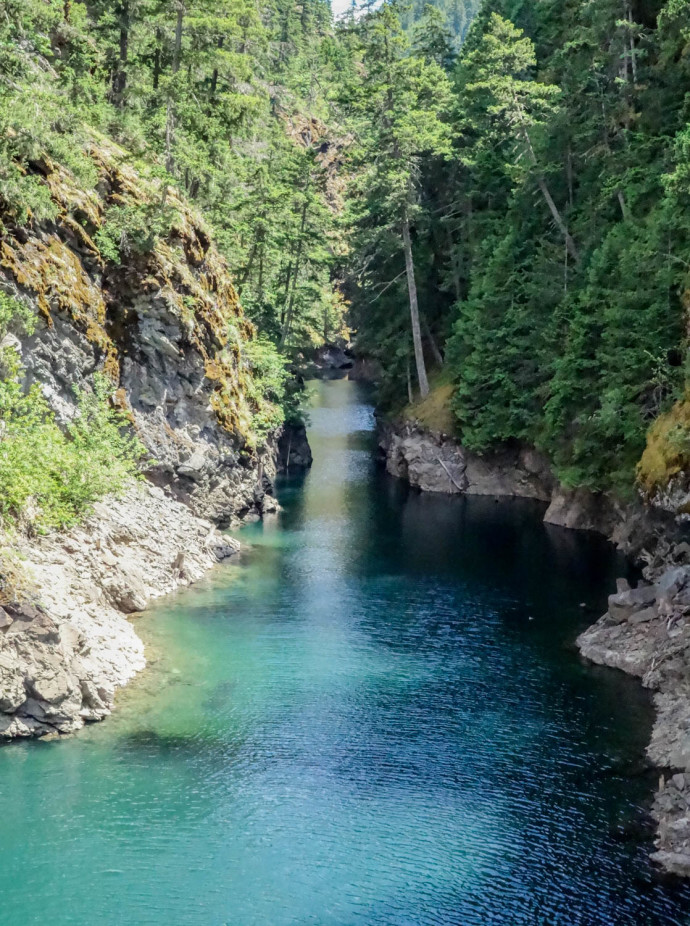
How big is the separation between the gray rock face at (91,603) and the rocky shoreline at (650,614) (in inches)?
514

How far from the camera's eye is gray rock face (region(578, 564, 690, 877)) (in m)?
17.2

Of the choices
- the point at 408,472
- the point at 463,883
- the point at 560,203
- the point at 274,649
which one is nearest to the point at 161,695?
the point at 274,649

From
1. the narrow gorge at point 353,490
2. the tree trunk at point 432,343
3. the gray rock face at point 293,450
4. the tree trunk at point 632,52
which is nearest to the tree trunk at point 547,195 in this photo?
the narrow gorge at point 353,490

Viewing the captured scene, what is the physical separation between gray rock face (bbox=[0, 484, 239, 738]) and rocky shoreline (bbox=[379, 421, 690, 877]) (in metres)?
13.1

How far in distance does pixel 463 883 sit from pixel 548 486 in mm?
32622

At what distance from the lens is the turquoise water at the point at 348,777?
51.6ft

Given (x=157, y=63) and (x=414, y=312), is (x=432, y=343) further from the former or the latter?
(x=157, y=63)

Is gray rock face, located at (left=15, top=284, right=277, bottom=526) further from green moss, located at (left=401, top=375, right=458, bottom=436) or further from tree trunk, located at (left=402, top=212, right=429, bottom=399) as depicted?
tree trunk, located at (left=402, top=212, right=429, bottom=399)

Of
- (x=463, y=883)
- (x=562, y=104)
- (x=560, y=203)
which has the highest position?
(x=562, y=104)

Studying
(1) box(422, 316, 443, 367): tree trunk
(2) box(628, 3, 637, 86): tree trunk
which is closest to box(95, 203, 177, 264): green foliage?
(2) box(628, 3, 637, 86): tree trunk

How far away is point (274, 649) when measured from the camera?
26.8 m

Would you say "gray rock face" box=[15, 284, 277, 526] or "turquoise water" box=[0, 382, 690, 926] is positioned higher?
"gray rock face" box=[15, 284, 277, 526]

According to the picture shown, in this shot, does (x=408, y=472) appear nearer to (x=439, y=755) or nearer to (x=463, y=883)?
(x=439, y=755)

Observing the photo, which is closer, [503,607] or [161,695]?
[161,695]
